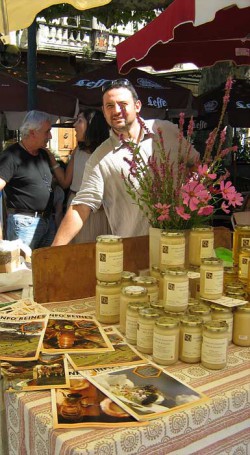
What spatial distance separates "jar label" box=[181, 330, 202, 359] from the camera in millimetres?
1418

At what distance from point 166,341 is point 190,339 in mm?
77

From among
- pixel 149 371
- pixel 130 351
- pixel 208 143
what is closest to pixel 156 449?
pixel 149 371

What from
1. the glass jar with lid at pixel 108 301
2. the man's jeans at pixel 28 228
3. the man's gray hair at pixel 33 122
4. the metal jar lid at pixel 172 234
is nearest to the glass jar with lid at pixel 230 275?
the metal jar lid at pixel 172 234

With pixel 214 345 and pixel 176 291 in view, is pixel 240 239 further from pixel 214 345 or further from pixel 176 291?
pixel 214 345

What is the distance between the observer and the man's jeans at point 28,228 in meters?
3.75

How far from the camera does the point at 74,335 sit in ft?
5.34

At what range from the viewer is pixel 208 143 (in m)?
1.76

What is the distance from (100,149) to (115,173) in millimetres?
172

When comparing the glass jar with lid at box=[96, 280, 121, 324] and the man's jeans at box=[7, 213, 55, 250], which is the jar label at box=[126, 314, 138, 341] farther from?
the man's jeans at box=[7, 213, 55, 250]

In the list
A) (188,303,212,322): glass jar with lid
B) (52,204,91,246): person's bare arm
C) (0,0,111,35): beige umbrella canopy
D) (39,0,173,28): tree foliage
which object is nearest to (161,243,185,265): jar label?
(188,303,212,322): glass jar with lid

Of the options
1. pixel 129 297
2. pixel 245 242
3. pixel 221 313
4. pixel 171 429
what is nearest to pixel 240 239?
pixel 245 242

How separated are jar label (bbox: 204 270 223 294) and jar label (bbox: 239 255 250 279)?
20 cm

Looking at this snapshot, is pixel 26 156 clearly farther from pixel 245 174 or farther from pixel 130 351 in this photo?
pixel 245 174

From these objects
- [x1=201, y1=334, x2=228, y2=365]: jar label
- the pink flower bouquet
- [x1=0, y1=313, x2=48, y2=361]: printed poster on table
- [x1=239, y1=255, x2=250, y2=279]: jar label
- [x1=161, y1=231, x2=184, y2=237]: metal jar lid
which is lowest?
[x1=0, y1=313, x2=48, y2=361]: printed poster on table
